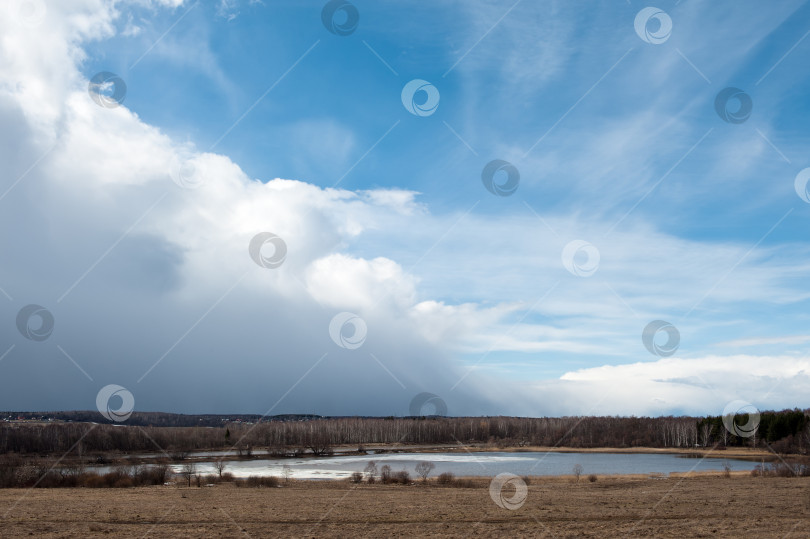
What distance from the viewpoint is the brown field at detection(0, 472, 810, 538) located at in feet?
69.7

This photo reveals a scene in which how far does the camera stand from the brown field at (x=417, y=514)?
21.2 m

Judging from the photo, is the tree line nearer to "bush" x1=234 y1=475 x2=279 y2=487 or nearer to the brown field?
"bush" x1=234 y1=475 x2=279 y2=487

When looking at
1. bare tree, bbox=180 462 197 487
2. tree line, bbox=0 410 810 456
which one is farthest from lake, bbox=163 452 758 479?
tree line, bbox=0 410 810 456

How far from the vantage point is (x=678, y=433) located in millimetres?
148500

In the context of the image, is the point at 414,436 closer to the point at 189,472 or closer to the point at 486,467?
the point at 486,467


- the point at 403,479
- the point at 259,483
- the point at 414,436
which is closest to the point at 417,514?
the point at 403,479

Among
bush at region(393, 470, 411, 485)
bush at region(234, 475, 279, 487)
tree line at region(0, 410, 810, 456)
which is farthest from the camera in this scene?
tree line at region(0, 410, 810, 456)

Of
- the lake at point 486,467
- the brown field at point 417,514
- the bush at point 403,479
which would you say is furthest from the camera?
the lake at point 486,467

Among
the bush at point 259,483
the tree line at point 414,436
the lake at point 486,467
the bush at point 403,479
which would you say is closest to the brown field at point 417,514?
the bush at point 259,483

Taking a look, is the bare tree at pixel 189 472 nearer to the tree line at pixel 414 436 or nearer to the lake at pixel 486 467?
the lake at pixel 486 467

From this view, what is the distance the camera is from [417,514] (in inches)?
1022

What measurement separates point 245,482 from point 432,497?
833 inches

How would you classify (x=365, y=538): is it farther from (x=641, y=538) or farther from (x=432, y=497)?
(x=432, y=497)

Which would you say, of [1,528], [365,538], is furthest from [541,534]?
[1,528]
